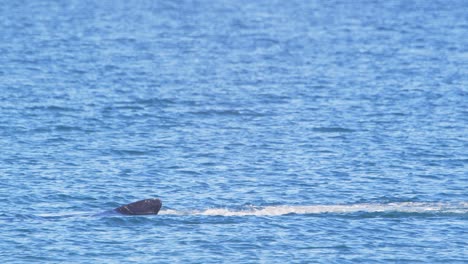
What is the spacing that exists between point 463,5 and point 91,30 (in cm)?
5215

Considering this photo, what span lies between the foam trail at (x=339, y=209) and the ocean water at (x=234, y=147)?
0.40 feet

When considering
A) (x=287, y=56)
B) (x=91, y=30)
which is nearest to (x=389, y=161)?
(x=287, y=56)

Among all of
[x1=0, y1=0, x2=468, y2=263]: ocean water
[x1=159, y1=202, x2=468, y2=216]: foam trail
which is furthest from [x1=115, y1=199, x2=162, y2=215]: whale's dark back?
[x1=159, y1=202, x2=468, y2=216]: foam trail

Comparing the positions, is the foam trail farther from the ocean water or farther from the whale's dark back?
the whale's dark back

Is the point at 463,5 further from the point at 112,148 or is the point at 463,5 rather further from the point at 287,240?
the point at 287,240

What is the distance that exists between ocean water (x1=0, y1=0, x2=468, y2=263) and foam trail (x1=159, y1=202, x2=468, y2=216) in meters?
0.12

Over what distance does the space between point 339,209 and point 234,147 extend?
14.1m

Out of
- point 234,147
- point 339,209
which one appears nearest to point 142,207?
point 339,209

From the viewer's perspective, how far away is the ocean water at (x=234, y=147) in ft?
153

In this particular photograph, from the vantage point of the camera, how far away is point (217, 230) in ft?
157

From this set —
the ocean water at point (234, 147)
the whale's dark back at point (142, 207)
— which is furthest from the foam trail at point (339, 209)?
the whale's dark back at point (142, 207)

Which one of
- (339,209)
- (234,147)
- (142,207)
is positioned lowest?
(142,207)

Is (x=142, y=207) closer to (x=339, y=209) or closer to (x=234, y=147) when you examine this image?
(x=339, y=209)

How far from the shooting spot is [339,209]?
50938 mm
